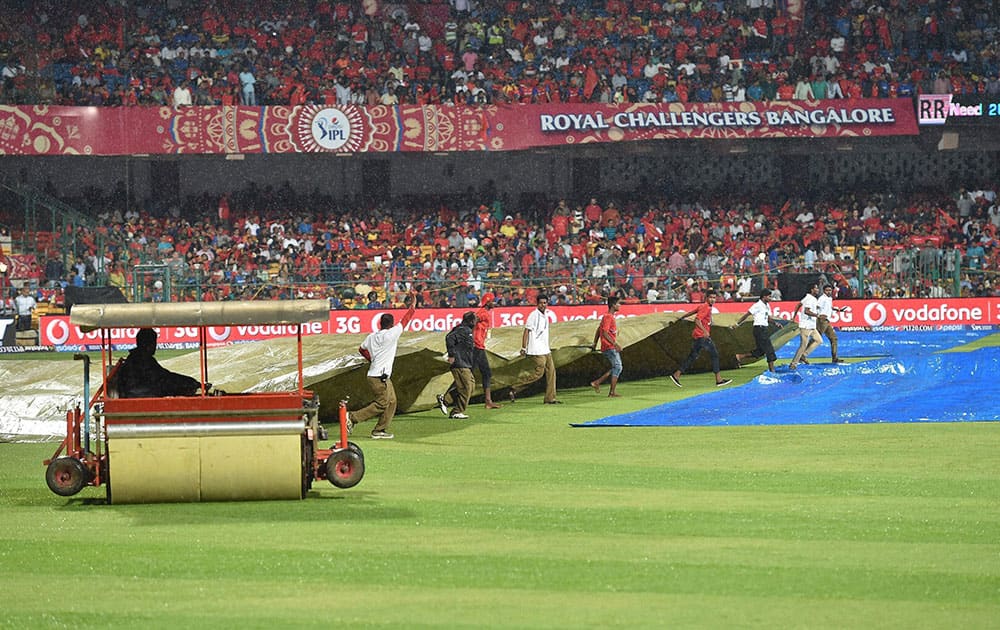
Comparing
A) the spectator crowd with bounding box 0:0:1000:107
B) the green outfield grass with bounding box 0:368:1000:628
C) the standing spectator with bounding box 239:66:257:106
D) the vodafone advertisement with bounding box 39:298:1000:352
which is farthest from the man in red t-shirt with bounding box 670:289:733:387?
the standing spectator with bounding box 239:66:257:106

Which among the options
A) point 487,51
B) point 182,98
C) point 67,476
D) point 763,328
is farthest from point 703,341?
point 487,51

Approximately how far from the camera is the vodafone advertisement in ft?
117

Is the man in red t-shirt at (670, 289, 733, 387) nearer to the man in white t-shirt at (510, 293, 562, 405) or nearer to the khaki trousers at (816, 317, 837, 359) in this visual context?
the khaki trousers at (816, 317, 837, 359)

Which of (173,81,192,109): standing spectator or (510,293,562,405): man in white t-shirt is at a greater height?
(173,81,192,109): standing spectator

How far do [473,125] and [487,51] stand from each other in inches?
171

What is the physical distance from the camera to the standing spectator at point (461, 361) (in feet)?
66.4

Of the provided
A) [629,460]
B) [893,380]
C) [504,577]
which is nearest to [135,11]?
[893,380]

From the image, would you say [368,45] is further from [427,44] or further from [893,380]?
[893,380]

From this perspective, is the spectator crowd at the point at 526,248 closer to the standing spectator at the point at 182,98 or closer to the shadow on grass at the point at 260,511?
the standing spectator at the point at 182,98

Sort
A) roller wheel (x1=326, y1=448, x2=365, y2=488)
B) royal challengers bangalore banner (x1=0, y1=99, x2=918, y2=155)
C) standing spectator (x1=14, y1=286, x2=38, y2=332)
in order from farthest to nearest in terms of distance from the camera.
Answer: royal challengers bangalore banner (x1=0, y1=99, x2=918, y2=155) < standing spectator (x1=14, y1=286, x2=38, y2=332) < roller wheel (x1=326, y1=448, x2=365, y2=488)

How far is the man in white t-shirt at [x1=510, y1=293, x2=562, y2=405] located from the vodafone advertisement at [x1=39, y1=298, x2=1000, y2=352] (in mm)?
12916

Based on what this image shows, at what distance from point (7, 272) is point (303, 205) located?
1050cm

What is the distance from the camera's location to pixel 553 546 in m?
9.71

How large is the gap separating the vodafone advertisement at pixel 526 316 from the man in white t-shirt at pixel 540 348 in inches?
509
